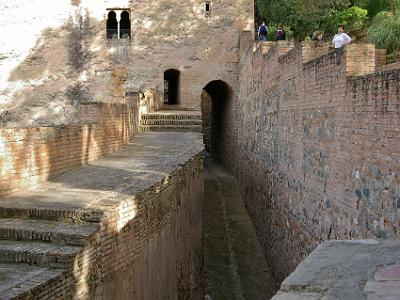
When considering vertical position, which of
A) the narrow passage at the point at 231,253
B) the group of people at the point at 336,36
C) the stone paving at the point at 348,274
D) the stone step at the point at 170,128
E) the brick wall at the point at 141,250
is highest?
the group of people at the point at 336,36

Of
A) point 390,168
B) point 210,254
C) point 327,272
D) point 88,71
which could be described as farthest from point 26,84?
point 327,272

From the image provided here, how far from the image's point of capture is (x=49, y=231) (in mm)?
Result: 5191

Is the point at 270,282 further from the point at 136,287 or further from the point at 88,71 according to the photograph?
the point at 88,71

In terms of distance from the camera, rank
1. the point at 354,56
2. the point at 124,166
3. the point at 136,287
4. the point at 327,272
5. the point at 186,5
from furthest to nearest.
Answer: the point at 186,5 < the point at 124,166 < the point at 354,56 < the point at 136,287 < the point at 327,272

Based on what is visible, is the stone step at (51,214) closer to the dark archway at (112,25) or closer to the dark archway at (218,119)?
the dark archway at (218,119)

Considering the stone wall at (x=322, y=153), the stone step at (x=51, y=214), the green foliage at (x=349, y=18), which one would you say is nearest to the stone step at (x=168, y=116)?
the stone wall at (x=322, y=153)

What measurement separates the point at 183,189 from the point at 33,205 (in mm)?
3483

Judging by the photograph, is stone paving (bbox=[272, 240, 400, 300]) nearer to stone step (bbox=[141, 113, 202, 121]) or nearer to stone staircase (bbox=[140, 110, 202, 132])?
stone staircase (bbox=[140, 110, 202, 132])

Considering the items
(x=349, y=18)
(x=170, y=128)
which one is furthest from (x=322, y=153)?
(x=349, y=18)

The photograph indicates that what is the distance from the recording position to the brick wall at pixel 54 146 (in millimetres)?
6648

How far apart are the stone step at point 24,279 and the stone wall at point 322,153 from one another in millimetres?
3372

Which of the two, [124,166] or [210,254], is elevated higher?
[124,166]

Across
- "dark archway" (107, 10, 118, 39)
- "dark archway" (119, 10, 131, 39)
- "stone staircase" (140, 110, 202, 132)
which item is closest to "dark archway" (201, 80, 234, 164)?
"dark archway" (119, 10, 131, 39)

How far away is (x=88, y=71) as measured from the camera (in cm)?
2156
